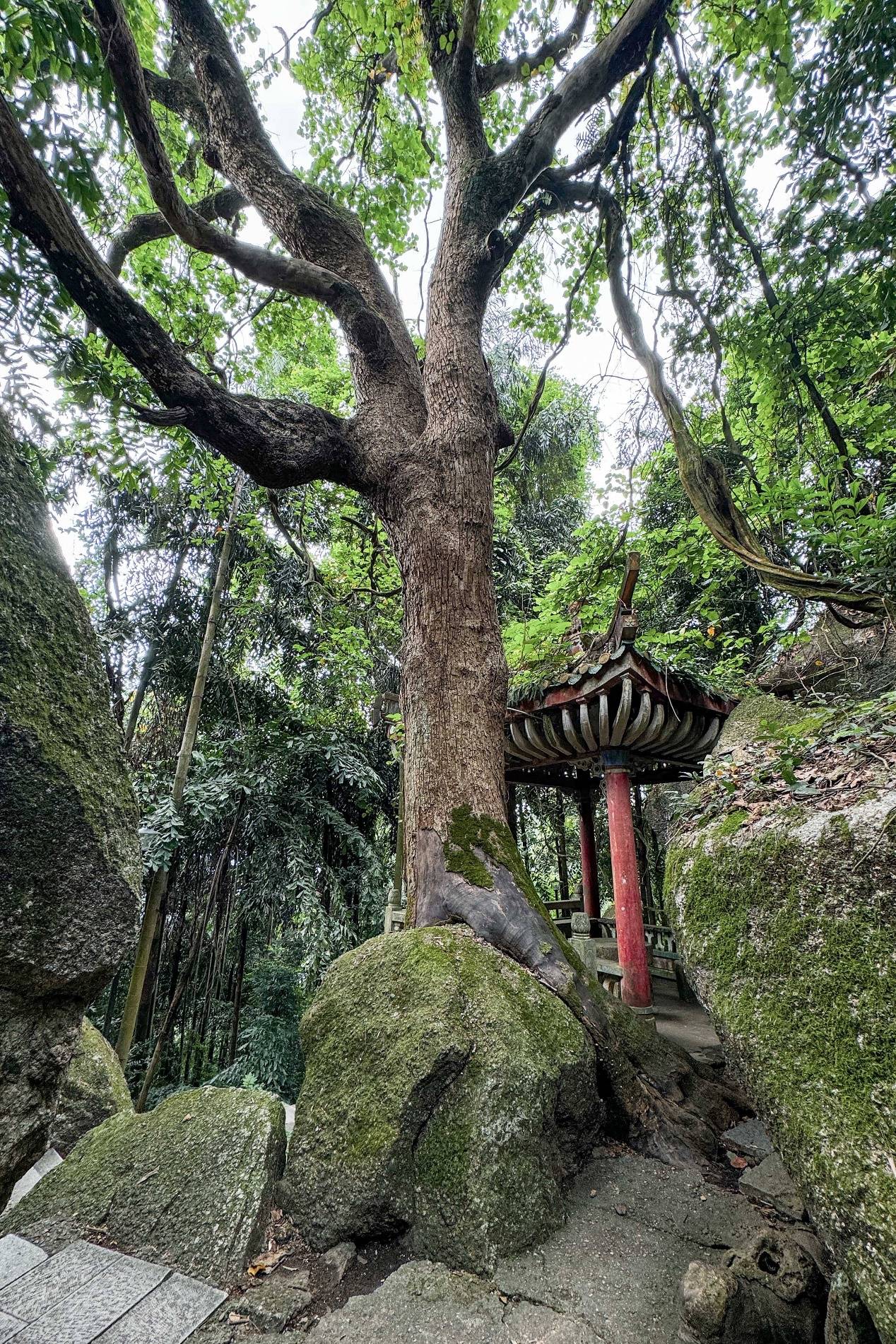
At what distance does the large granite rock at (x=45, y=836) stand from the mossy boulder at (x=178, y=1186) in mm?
1024

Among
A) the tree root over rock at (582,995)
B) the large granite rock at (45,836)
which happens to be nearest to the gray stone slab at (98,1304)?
the large granite rock at (45,836)

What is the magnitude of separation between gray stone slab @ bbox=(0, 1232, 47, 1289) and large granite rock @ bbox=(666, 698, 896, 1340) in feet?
8.08

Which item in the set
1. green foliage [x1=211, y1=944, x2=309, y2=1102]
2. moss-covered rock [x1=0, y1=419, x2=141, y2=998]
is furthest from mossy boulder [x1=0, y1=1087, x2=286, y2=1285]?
green foliage [x1=211, y1=944, x2=309, y2=1102]

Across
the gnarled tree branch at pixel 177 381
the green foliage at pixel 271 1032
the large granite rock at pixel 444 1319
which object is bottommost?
the green foliage at pixel 271 1032

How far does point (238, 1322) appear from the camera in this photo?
1679mm

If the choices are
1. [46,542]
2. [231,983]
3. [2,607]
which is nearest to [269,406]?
[46,542]

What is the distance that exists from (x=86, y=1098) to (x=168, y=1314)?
1868 mm

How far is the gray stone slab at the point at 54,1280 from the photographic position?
69.6 inches

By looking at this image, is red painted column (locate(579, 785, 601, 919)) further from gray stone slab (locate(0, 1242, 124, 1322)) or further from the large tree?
gray stone slab (locate(0, 1242, 124, 1322))

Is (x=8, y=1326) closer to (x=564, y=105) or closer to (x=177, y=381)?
(x=177, y=381)

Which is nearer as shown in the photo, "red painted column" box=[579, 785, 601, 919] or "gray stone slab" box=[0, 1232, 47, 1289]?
"gray stone slab" box=[0, 1232, 47, 1289]

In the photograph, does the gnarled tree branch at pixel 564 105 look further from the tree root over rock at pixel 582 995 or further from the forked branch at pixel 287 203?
the tree root over rock at pixel 582 995

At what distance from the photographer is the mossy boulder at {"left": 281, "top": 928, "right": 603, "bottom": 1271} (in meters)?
1.84

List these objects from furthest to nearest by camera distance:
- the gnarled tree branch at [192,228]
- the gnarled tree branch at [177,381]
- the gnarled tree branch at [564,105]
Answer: the gnarled tree branch at [564,105]
the gnarled tree branch at [192,228]
the gnarled tree branch at [177,381]
